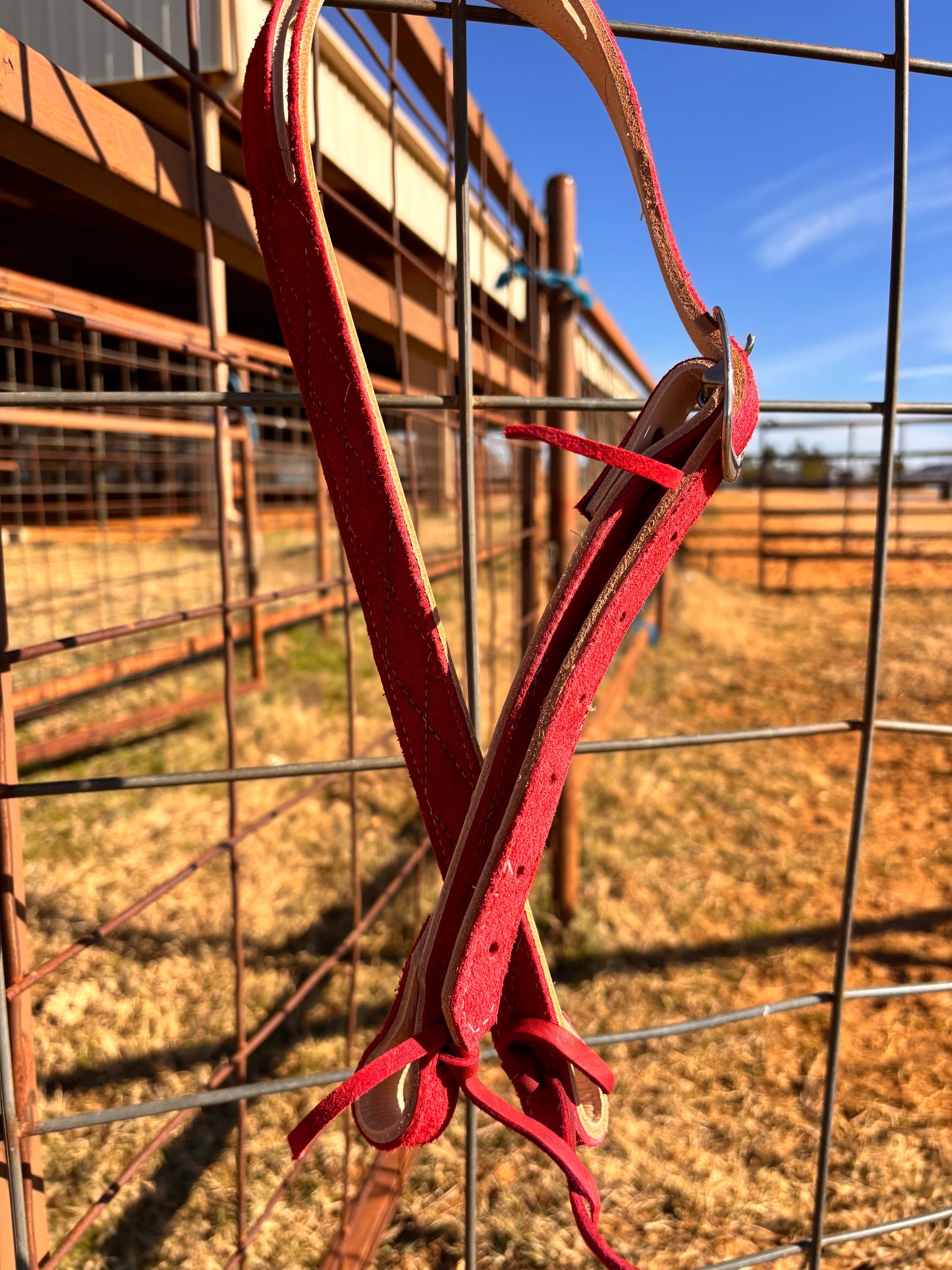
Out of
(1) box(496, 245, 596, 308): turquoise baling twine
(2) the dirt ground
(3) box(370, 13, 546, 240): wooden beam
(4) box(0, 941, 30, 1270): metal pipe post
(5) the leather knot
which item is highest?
(3) box(370, 13, 546, 240): wooden beam

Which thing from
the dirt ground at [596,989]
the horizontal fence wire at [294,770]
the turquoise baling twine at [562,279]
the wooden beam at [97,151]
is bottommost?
the dirt ground at [596,989]

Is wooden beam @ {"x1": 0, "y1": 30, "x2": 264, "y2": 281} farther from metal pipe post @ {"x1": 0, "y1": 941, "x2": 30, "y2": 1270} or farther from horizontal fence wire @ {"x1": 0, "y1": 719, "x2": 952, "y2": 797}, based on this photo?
metal pipe post @ {"x1": 0, "y1": 941, "x2": 30, "y2": 1270}

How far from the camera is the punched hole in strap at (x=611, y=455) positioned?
22.8 inches

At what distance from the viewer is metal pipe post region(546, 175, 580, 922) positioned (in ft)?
7.16

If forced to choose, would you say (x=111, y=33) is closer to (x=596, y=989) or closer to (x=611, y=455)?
(x=611, y=455)

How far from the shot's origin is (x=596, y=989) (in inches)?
79.1

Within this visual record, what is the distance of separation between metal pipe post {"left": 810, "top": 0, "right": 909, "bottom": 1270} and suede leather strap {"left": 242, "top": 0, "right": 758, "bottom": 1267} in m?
0.37

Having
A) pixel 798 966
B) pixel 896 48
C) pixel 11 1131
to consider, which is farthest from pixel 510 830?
pixel 798 966

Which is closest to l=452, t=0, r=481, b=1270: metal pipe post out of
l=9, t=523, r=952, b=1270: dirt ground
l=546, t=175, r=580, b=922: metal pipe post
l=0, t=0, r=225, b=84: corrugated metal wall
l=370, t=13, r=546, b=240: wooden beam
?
l=370, t=13, r=546, b=240: wooden beam

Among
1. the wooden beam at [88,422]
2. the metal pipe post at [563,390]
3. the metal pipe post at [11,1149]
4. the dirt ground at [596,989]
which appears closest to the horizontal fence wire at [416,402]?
the metal pipe post at [11,1149]

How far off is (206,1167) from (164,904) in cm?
94

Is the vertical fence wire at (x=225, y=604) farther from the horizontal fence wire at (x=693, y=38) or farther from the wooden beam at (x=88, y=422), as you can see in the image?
the wooden beam at (x=88, y=422)

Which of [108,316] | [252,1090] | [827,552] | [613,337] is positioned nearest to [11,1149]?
[252,1090]

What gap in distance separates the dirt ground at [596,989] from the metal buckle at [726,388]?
1.36 metres
